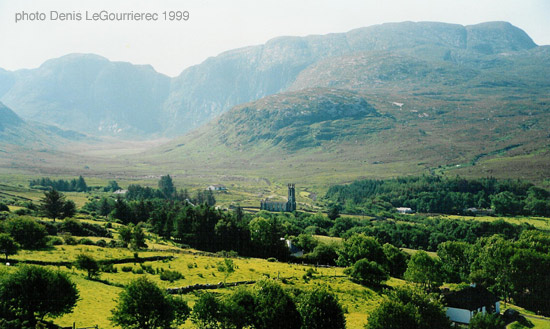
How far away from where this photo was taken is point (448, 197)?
17150 centimetres

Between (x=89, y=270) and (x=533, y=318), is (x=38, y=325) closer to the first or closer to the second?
(x=89, y=270)

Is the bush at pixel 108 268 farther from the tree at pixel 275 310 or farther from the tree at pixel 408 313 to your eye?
the tree at pixel 408 313

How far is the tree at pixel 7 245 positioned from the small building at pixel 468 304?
57.2 meters

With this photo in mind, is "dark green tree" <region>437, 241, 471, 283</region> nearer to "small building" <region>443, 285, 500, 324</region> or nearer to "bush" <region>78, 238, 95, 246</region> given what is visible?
"small building" <region>443, 285, 500, 324</region>

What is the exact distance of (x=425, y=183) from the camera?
189000mm

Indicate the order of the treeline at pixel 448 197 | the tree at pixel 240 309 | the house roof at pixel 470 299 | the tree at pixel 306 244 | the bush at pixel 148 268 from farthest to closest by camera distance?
the treeline at pixel 448 197, the tree at pixel 306 244, the house roof at pixel 470 299, the bush at pixel 148 268, the tree at pixel 240 309

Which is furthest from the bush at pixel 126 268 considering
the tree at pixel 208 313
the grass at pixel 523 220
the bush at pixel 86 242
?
the grass at pixel 523 220

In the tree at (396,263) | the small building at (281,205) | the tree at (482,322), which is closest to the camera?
the tree at (482,322)

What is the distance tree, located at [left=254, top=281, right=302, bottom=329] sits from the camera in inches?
1629

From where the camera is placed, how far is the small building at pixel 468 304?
187 feet

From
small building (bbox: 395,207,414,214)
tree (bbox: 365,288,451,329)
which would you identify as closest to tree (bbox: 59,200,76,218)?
Result: tree (bbox: 365,288,451,329)

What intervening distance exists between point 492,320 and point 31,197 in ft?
474

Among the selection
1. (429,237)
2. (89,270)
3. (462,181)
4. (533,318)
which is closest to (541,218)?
(462,181)

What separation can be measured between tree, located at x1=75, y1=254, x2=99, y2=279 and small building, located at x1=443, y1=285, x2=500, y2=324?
46358 millimetres
